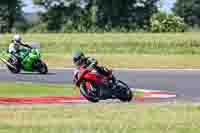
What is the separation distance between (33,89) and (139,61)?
15.3 meters

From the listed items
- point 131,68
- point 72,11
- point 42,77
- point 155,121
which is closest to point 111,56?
point 131,68

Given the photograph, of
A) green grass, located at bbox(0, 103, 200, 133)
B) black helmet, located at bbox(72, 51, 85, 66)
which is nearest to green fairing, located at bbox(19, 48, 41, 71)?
black helmet, located at bbox(72, 51, 85, 66)

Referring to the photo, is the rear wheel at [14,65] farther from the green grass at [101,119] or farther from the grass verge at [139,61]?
the green grass at [101,119]

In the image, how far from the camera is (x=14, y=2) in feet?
300

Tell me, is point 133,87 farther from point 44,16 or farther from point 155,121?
point 44,16

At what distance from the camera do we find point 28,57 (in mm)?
31266

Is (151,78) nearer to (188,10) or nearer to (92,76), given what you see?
(92,76)

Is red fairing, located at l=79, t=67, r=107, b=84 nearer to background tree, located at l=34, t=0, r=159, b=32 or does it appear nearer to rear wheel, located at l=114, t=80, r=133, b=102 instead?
rear wheel, located at l=114, t=80, r=133, b=102

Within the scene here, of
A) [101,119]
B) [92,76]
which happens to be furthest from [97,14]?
[101,119]

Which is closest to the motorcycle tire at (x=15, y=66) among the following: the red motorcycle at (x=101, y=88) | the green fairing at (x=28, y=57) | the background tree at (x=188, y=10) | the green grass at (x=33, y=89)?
the green fairing at (x=28, y=57)

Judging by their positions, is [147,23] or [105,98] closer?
[105,98]

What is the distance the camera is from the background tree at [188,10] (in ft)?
367

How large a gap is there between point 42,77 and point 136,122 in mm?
16633

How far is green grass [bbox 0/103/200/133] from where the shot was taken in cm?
1241
